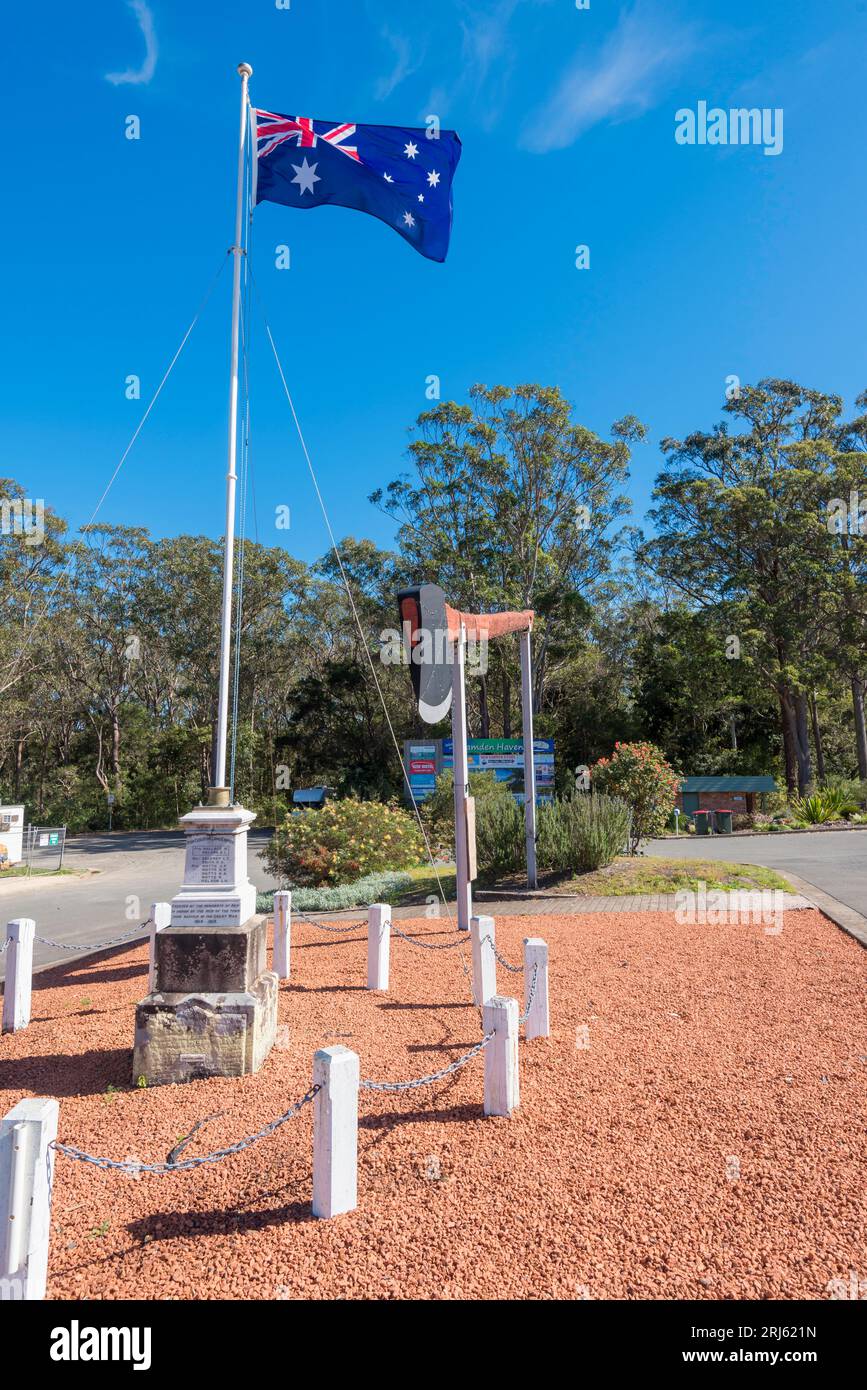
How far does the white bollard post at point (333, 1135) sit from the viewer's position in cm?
299

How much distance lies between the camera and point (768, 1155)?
344 cm

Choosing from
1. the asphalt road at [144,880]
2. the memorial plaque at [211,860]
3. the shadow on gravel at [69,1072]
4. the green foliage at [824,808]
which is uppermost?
the memorial plaque at [211,860]

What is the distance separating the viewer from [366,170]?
28.1 ft

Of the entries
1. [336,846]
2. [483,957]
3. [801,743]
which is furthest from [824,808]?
[483,957]

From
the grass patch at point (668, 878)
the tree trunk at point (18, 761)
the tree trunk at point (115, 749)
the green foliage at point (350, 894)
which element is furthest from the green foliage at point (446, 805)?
the tree trunk at point (18, 761)

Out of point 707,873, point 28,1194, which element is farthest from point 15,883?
point 28,1194

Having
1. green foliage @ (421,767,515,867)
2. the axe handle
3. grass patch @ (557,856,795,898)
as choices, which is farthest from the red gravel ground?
green foliage @ (421,767,515,867)

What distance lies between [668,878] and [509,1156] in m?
8.41

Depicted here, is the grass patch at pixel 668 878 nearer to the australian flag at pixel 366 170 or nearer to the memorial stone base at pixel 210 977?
the memorial stone base at pixel 210 977

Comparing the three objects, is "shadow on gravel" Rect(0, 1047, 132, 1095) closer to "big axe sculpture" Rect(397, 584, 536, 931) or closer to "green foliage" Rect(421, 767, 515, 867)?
"big axe sculpture" Rect(397, 584, 536, 931)

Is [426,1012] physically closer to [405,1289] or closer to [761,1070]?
[761,1070]

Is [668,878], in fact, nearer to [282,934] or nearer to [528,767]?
[528,767]

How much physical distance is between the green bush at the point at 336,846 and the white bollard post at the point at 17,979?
5.40m

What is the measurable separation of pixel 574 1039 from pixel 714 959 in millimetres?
2707
